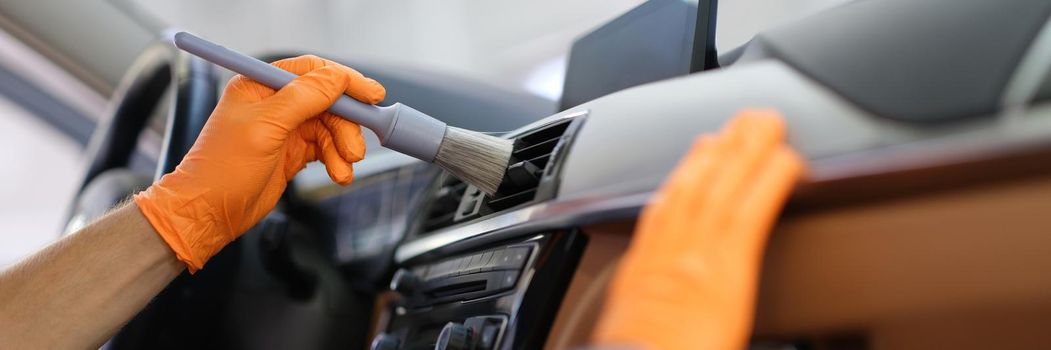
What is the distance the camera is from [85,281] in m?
0.89

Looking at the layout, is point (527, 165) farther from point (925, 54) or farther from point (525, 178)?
point (925, 54)

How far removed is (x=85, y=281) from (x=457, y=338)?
15.9 inches

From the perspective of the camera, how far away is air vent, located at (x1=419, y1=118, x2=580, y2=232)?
0.75m

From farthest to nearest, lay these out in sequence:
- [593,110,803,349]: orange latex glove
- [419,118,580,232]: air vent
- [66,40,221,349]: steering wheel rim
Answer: [66,40,221,349]: steering wheel rim < [419,118,580,232]: air vent < [593,110,803,349]: orange latex glove

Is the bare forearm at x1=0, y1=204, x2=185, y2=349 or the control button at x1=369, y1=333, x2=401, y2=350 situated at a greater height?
the control button at x1=369, y1=333, x2=401, y2=350

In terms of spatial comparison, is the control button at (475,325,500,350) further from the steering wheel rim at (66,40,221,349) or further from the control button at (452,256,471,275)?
the steering wheel rim at (66,40,221,349)

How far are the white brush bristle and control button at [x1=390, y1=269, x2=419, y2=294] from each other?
168 millimetres

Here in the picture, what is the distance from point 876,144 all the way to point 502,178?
1.07 feet

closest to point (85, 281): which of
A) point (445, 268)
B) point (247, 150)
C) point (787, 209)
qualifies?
point (247, 150)

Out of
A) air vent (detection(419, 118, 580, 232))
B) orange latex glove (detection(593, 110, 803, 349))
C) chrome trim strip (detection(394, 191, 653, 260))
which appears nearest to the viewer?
orange latex glove (detection(593, 110, 803, 349))

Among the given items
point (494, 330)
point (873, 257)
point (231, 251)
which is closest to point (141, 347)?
point (231, 251)

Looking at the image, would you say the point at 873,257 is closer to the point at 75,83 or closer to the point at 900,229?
the point at 900,229

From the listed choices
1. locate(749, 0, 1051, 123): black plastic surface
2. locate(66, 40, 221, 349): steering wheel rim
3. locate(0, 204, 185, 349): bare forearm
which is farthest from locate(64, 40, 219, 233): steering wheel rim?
locate(749, 0, 1051, 123): black plastic surface

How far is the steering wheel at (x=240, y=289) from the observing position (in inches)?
41.9
